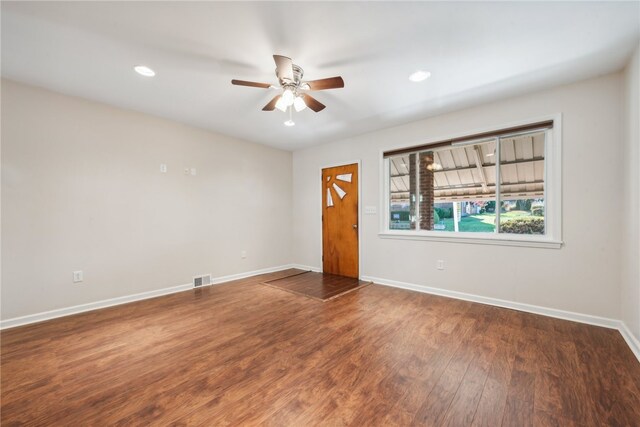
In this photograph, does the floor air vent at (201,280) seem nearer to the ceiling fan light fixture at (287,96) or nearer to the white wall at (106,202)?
the white wall at (106,202)

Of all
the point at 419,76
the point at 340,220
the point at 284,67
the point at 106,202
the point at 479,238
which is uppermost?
the point at 419,76

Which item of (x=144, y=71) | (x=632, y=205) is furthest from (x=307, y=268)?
(x=632, y=205)

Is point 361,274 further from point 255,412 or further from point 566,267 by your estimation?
point 255,412

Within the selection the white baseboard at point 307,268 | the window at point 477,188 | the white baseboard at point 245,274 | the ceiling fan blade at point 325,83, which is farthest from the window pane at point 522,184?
the white baseboard at point 245,274

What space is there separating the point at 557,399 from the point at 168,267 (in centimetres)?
444

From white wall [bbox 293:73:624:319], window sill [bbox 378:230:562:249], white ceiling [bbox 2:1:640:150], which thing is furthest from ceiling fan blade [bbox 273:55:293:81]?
window sill [bbox 378:230:562:249]

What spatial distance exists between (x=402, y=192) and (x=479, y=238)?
4.47ft

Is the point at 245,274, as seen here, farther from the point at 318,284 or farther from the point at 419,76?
the point at 419,76

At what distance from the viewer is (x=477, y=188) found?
3.46 metres

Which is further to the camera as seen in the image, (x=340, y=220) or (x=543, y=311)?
(x=340, y=220)

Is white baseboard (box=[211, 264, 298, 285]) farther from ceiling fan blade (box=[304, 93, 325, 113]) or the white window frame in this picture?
the white window frame

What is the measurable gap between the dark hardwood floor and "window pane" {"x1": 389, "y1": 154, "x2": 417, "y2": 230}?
160 cm

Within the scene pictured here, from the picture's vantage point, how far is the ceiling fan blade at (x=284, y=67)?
1938 millimetres

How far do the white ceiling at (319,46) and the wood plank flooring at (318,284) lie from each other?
8.86 ft
